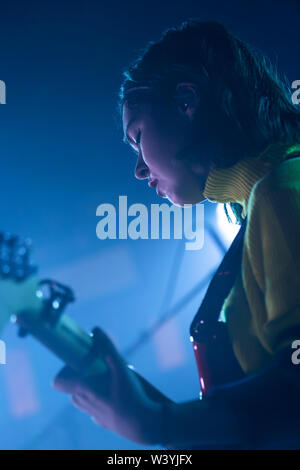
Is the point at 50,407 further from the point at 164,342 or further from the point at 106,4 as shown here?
the point at 106,4

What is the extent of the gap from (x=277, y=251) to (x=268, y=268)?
0.03m

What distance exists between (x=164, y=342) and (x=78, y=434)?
3.48 ft

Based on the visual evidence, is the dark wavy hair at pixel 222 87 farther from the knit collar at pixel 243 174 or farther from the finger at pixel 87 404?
the finger at pixel 87 404

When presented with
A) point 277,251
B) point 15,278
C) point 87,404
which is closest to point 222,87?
point 277,251

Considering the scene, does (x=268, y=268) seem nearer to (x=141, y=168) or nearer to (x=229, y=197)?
(x=229, y=197)

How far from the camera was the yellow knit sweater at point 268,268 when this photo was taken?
1.83ft

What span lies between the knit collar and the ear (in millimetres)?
163

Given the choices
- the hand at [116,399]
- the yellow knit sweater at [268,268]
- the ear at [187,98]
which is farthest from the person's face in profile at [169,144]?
the hand at [116,399]

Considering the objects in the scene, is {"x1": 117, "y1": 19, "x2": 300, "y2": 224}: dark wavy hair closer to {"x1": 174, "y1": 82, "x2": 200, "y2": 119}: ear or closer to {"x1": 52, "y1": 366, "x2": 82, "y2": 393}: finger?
{"x1": 174, "y1": 82, "x2": 200, "y2": 119}: ear

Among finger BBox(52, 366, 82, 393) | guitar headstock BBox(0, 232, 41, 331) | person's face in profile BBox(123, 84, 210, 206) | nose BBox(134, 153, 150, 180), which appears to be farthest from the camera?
nose BBox(134, 153, 150, 180)

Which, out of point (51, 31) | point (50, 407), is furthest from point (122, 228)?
point (50, 407)

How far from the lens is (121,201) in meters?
2.32

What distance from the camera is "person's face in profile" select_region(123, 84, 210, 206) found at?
90 cm

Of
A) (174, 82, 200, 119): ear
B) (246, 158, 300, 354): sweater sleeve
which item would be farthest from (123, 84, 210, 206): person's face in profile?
(246, 158, 300, 354): sweater sleeve
